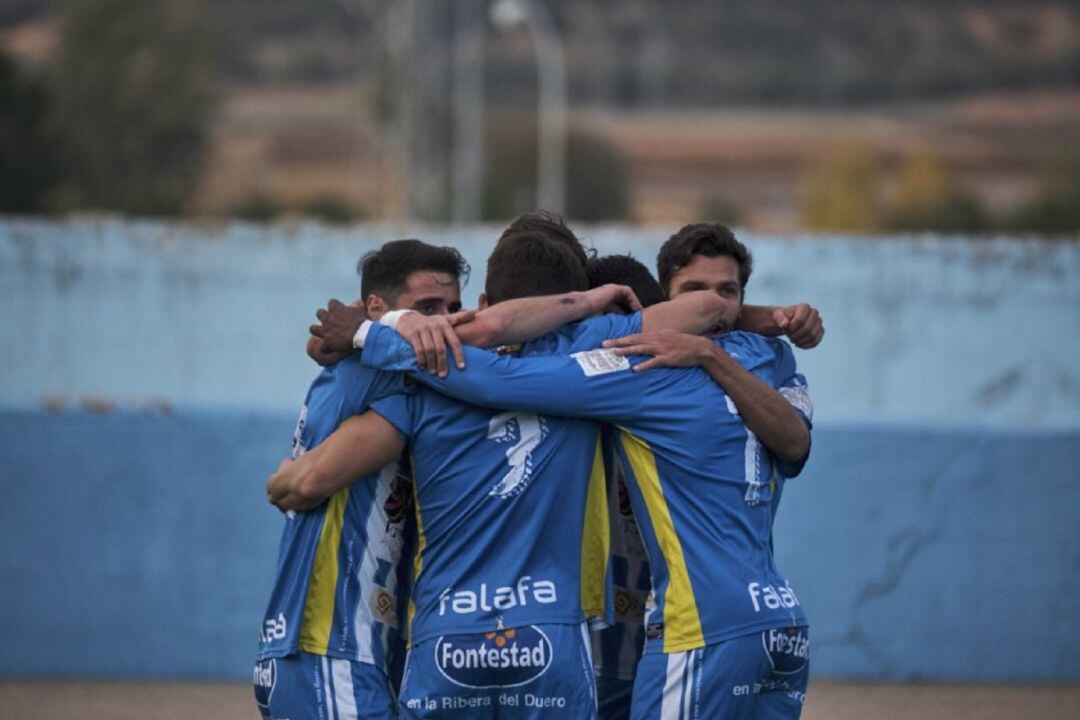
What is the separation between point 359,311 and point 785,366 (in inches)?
45.2

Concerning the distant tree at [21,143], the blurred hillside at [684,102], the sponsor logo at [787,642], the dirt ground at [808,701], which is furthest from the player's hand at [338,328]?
the blurred hillside at [684,102]

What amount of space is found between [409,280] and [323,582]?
0.79 meters

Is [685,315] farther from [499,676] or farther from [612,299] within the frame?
[499,676]

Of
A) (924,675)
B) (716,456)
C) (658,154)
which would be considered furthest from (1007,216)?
(716,456)

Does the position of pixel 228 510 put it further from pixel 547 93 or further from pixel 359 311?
pixel 547 93

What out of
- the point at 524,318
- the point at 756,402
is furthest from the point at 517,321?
the point at 756,402

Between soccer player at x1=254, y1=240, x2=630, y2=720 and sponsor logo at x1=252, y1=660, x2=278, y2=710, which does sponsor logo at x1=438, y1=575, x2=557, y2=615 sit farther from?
sponsor logo at x1=252, y1=660, x2=278, y2=710

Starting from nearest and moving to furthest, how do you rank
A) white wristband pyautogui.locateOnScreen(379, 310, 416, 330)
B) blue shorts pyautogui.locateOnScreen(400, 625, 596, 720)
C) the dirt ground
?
blue shorts pyautogui.locateOnScreen(400, 625, 596, 720) < white wristband pyautogui.locateOnScreen(379, 310, 416, 330) < the dirt ground

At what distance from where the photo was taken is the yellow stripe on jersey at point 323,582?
420cm

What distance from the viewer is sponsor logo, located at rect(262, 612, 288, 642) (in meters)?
4.22

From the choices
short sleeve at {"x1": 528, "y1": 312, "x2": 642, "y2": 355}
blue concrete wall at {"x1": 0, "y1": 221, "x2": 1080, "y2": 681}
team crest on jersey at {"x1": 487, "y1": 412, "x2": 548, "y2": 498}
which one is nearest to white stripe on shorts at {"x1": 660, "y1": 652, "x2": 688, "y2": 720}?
team crest on jersey at {"x1": 487, "y1": 412, "x2": 548, "y2": 498}

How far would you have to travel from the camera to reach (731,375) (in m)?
4.28

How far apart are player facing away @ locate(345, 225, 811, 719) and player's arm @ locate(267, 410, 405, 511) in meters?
0.16

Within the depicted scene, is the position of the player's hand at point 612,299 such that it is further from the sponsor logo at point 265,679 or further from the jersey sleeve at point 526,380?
the sponsor logo at point 265,679
